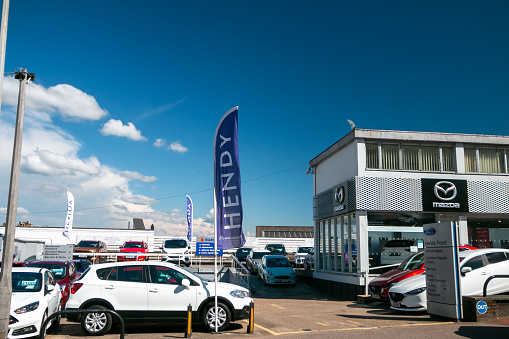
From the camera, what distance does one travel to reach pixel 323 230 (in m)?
23.5

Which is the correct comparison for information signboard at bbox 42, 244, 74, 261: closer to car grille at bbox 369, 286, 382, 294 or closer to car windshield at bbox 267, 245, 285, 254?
car windshield at bbox 267, 245, 285, 254

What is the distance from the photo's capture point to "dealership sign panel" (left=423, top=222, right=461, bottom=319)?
36.6 feet

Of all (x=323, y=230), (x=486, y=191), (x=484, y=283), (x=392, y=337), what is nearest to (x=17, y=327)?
(x=392, y=337)

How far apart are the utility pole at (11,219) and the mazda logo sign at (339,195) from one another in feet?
43.9

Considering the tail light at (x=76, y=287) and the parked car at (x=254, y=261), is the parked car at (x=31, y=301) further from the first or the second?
the parked car at (x=254, y=261)

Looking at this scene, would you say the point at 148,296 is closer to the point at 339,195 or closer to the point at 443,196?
the point at 339,195

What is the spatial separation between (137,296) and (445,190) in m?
13.9

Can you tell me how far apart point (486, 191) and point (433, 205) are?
253 cm

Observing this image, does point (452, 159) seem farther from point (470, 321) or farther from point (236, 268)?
point (236, 268)

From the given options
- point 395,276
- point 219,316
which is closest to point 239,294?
point 219,316

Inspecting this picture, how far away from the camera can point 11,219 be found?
9.38 m

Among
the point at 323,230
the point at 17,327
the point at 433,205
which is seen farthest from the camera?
the point at 323,230

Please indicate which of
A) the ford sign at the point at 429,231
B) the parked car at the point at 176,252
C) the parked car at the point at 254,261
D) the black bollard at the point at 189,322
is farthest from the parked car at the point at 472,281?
the parked car at the point at 176,252

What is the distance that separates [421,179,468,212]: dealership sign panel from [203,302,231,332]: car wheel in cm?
1156
